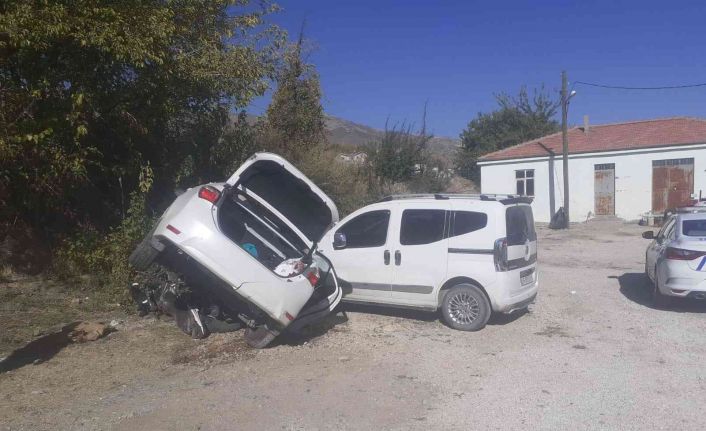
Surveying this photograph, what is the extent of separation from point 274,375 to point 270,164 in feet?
A: 9.14

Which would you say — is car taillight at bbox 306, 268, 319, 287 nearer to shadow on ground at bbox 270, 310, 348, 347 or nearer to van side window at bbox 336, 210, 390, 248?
shadow on ground at bbox 270, 310, 348, 347

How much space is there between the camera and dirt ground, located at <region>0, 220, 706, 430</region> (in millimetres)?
5262

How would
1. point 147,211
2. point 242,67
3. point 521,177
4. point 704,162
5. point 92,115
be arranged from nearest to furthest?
1. point 92,115
2. point 242,67
3. point 147,211
4. point 704,162
5. point 521,177

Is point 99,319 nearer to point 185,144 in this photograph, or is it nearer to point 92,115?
point 92,115

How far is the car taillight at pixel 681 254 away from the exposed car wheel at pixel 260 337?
5951 millimetres

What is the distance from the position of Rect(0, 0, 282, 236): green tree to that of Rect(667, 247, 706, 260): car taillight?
7.41 meters

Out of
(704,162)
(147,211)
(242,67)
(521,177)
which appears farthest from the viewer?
(521,177)

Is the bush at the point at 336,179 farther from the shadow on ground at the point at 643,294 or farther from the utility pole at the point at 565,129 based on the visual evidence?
the utility pole at the point at 565,129

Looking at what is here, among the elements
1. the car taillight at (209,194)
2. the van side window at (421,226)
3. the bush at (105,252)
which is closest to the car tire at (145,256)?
the car taillight at (209,194)

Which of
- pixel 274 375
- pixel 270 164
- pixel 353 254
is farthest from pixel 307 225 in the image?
pixel 274 375

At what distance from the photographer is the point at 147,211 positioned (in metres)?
11.8

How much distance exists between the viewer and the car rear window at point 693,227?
9445 millimetres

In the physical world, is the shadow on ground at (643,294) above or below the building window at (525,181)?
below

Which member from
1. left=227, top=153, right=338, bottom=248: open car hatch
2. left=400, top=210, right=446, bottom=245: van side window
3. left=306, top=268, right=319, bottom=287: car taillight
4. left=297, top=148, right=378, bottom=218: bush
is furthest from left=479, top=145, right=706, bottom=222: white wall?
left=306, top=268, right=319, bottom=287: car taillight
